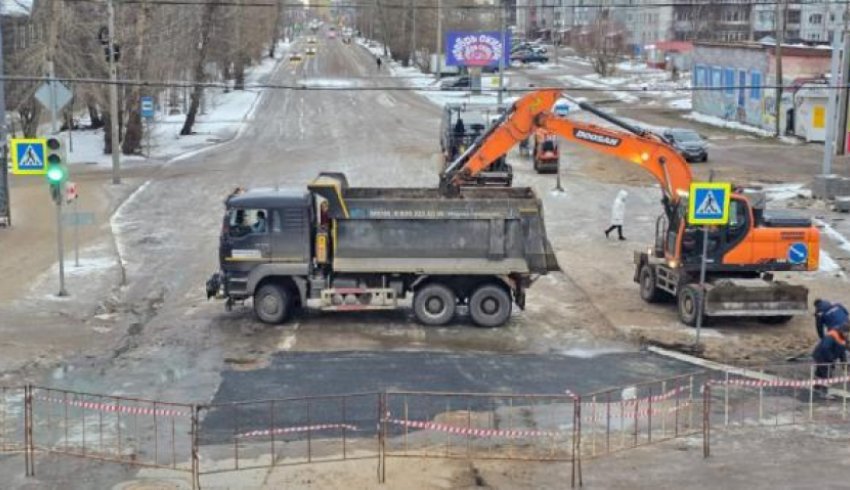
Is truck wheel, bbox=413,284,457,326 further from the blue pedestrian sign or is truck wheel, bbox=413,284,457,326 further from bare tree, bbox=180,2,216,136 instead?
bare tree, bbox=180,2,216,136

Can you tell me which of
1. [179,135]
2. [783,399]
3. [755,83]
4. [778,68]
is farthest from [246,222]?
[755,83]

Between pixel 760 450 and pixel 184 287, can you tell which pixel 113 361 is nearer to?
pixel 184 287

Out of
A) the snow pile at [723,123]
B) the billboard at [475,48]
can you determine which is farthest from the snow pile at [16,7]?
the snow pile at [723,123]

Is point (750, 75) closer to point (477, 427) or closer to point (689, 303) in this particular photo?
point (689, 303)

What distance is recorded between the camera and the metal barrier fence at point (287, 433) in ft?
41.8

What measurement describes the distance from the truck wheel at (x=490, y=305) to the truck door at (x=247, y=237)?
12.1 ft

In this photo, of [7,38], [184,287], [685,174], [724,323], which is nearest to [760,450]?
[724,323]

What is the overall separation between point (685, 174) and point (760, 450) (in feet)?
29.8

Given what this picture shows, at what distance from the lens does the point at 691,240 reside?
66.4 feet

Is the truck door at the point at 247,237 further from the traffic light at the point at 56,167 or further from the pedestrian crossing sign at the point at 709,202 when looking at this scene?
the pedestrian crossing sign at the point at 709,202

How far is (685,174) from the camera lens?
69.7ft

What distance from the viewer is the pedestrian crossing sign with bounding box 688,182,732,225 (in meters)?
17.8

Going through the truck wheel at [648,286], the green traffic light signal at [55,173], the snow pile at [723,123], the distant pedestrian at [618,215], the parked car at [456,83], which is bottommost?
the truck wheel at [648,286]

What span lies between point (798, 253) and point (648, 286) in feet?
9.69
